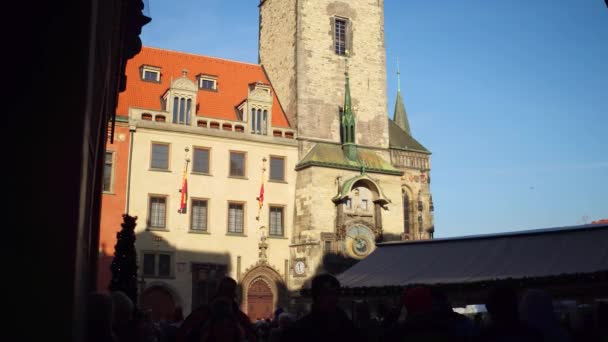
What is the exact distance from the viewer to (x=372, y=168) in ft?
106

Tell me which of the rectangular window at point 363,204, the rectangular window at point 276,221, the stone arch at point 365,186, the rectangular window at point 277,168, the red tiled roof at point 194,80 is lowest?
the rectangular window at point 276,221

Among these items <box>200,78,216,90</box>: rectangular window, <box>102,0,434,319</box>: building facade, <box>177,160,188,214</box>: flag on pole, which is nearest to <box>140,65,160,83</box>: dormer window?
<box>102,0,434,319</box>: building facade

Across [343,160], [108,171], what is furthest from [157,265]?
[343,160]

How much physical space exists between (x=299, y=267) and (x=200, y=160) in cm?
654

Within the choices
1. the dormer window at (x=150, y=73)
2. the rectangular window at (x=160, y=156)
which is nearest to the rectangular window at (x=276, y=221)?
the rectangular window at (x=160, y=156)

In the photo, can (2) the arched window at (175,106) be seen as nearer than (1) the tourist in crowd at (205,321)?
No

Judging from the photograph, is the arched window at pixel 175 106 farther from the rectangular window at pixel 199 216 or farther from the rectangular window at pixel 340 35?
the rectangular window at pixel 340 35

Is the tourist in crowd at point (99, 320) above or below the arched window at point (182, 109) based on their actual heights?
below

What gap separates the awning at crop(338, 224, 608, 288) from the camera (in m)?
15.6

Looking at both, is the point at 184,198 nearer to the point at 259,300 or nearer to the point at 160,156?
the point at 160,156

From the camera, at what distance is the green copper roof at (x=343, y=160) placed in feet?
103

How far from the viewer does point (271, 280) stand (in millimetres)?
30297

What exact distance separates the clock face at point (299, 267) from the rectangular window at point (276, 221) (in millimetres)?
1695

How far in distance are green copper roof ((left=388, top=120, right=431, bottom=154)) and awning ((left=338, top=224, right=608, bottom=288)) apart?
16.6 meters
